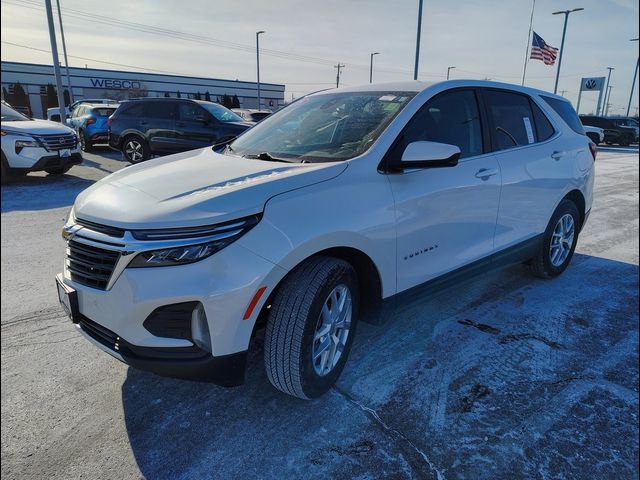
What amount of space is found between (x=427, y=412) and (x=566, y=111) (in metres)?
3.82

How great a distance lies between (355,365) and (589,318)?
2137 mm

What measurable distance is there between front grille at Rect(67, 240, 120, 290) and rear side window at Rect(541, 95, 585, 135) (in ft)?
13.9

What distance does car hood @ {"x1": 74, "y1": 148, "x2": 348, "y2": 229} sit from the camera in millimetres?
2123

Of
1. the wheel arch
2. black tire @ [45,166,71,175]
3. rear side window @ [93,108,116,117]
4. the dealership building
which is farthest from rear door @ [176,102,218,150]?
the dealership building

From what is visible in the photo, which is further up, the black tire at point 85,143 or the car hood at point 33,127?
the car hood at point 33,127

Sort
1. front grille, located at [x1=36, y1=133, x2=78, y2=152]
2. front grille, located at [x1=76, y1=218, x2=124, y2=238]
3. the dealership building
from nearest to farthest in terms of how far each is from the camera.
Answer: front grille, located at [x1=76, y1=218, x2=124, y2=238] → front grille, located at [x1=36, y1=133, x2=78, y2=152] → the dealership building

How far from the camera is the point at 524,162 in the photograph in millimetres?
3863

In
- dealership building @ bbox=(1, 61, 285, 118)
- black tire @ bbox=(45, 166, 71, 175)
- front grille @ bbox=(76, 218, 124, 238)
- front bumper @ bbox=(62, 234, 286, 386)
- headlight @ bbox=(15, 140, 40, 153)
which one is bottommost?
black tire @ bbox=(45, 166, 71, 175)

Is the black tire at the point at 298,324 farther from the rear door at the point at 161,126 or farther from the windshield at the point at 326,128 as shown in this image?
the rear door at the point at 161,126

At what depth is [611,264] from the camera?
5137 mm

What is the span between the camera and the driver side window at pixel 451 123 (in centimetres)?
305

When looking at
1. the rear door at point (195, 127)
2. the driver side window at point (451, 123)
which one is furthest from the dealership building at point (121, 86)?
→ the driver side window at point (451, 123)

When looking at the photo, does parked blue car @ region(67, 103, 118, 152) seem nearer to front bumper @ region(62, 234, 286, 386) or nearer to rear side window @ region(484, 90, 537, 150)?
rear side window @ region(484, 90, 537, 150)

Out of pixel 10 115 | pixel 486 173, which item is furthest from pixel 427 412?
pixel 10 115
